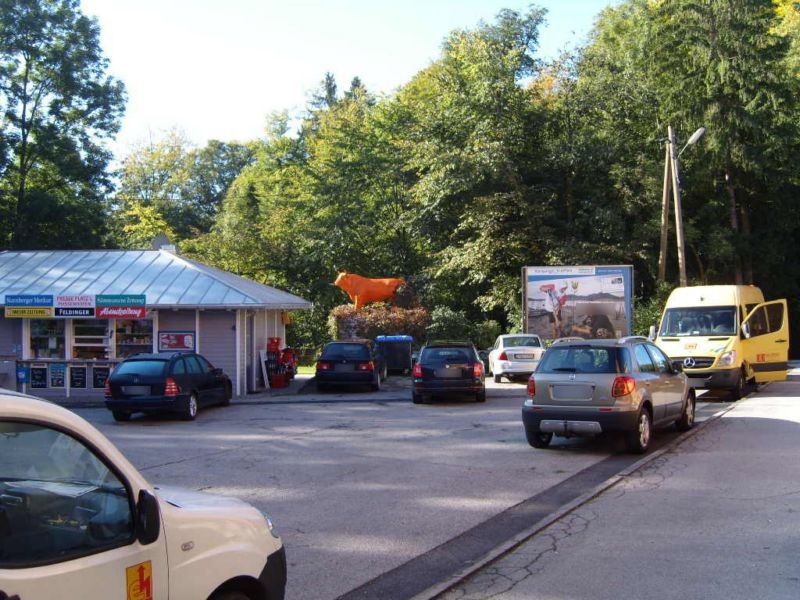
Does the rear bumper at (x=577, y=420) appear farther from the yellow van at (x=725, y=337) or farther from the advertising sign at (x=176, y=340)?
the advertising sign at (x=176, y=340)

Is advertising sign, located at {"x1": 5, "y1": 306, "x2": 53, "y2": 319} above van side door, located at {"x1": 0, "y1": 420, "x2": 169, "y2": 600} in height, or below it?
above

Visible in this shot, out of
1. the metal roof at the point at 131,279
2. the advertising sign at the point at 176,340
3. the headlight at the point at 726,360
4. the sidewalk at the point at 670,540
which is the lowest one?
the sidewalk at the point at 670,540

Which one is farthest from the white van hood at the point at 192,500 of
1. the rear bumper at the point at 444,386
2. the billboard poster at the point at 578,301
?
the billboard poster at the point at 578,301

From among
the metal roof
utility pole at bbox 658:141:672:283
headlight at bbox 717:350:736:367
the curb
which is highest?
utility pole at bbox 658:141:672:283

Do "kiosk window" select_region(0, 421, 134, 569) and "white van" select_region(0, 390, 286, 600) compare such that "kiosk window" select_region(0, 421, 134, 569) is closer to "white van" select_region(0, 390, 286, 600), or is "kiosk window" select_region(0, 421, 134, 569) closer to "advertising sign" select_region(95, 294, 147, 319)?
"white van" select_region(0, 390, 286, 600)

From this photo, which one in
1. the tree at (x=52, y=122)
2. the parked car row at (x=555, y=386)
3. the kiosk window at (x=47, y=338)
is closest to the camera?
the parked car row at (x=555, y=386)

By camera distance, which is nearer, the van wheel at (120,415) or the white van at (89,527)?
the white van at (89,527)

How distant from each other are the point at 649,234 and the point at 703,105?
6560 mm

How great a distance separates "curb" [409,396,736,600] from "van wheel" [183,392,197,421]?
961cm

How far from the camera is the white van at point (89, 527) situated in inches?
112

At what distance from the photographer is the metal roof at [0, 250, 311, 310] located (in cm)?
2186

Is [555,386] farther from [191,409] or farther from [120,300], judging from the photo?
[120,300]

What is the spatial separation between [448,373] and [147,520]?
15717mm

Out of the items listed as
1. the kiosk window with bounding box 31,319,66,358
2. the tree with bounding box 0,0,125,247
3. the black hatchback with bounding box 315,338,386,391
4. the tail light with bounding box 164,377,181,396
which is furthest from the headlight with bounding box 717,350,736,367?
the tree with bounding box 0,0,125,247
